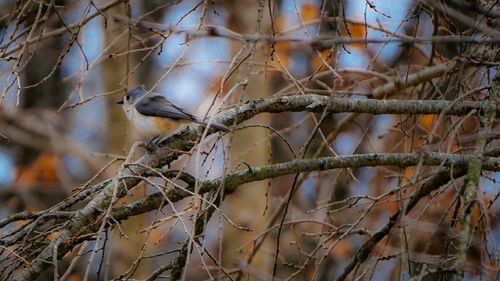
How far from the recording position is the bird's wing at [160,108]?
5520 mm

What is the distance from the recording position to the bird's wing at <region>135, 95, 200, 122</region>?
18.1 ft

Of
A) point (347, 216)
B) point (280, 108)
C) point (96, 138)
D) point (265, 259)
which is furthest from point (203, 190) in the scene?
point (96, 138)

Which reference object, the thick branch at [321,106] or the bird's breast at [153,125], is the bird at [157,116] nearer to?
the bird's breast at [153,125]

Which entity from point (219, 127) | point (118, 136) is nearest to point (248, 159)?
point (118, 136)

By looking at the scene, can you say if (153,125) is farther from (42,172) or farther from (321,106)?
(42,172)

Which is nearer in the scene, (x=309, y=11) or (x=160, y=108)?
(x=160, y=108)

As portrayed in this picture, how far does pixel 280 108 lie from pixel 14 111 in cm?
608

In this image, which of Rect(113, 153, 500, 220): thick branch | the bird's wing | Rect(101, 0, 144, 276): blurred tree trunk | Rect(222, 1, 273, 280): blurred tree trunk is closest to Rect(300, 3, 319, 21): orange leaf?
Rect(222, 1, 273, 280): blurred tree trunk

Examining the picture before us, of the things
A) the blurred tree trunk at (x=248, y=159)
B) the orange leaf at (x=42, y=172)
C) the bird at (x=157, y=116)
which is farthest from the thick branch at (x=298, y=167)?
the orange leaf at (x=42, y=172)

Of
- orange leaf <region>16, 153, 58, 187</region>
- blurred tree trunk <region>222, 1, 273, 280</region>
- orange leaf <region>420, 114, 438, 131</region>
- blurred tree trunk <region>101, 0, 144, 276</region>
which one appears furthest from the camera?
orange leaf <region>16, 153, 58, 187</region>

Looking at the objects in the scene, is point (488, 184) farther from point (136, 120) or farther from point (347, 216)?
point (347, 216)

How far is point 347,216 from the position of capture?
10805 millimetres

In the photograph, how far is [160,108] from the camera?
223 inches

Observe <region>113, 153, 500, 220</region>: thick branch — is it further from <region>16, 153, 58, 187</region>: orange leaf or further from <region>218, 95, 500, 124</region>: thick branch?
<region>16, 153, 58, 187</region>: orange leaf
